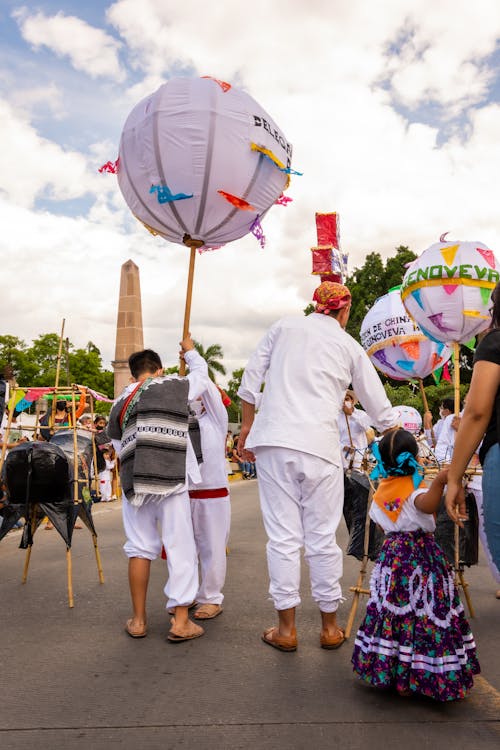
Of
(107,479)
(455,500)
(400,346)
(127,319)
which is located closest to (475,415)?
(455,500)

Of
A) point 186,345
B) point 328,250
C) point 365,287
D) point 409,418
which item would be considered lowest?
point 409,418

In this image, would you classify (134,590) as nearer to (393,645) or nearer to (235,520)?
(393,645)

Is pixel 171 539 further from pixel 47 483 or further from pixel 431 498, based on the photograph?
pixel 431 498

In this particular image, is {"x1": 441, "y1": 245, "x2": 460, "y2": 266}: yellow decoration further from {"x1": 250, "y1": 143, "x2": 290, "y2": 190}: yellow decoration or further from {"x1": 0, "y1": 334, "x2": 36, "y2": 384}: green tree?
{"x1": 0, "y1": 334, "x2": 36, "y2": 384}: green tree

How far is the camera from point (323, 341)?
3871mm

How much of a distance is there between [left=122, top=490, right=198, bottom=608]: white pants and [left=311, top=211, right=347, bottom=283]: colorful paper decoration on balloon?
1707 cm

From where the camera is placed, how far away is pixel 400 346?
8.48 m

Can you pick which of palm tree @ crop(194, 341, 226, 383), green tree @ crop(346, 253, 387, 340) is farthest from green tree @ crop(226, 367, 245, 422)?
green tree @ crop(346, 253, 387, 340)

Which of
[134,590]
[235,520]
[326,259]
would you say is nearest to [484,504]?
[134,590]

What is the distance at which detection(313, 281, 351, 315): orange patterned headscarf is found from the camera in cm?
400

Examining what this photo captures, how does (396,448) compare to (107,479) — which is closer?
(396,448)

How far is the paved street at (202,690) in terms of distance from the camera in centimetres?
261

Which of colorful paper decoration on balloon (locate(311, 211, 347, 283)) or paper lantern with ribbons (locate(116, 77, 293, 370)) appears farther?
colorful paper decoration on balloon (locate(311, 211, 347, 283))

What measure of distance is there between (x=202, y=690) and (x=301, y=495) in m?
1.19
